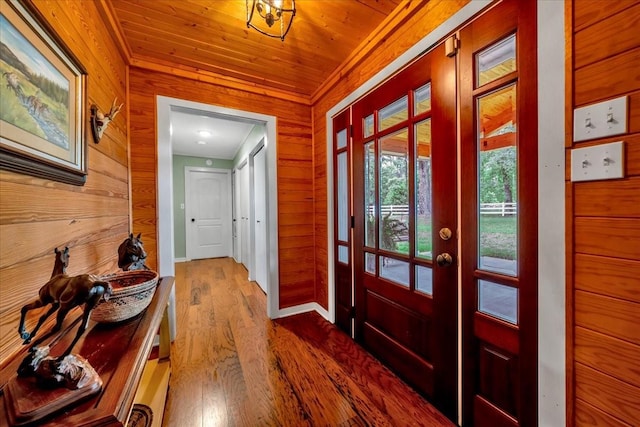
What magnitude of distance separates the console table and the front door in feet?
4.33

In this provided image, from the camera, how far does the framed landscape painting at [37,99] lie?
0.69 metres

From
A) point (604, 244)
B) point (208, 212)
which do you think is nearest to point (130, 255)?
point (604, 244)

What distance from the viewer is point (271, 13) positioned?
1399 mm

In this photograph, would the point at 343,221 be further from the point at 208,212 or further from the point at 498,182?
the point at 208,212

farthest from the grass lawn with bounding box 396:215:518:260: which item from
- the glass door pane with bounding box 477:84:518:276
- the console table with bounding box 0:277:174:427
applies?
the console table with bounding box 0:277:174:427

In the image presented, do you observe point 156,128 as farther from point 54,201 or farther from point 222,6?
point 54,201

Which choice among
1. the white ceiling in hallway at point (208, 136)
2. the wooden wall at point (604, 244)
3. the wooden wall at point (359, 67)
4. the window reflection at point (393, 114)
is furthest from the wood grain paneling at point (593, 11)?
the white ceiling in hallway at point (208, 136)

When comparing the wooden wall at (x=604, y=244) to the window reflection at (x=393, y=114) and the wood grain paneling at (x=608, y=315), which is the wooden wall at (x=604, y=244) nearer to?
the wood grain paneling at (x=608, y=315)

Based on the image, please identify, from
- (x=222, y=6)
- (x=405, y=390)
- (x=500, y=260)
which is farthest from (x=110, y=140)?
(x=405, y=390)

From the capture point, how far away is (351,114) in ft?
6.52

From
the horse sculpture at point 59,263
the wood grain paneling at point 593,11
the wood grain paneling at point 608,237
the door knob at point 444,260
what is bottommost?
the door knob at point 444,260

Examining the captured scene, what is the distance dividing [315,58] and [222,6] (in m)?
0.77

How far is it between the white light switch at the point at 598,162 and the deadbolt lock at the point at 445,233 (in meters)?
0.51

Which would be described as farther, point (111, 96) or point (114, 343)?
point (111, 96)
